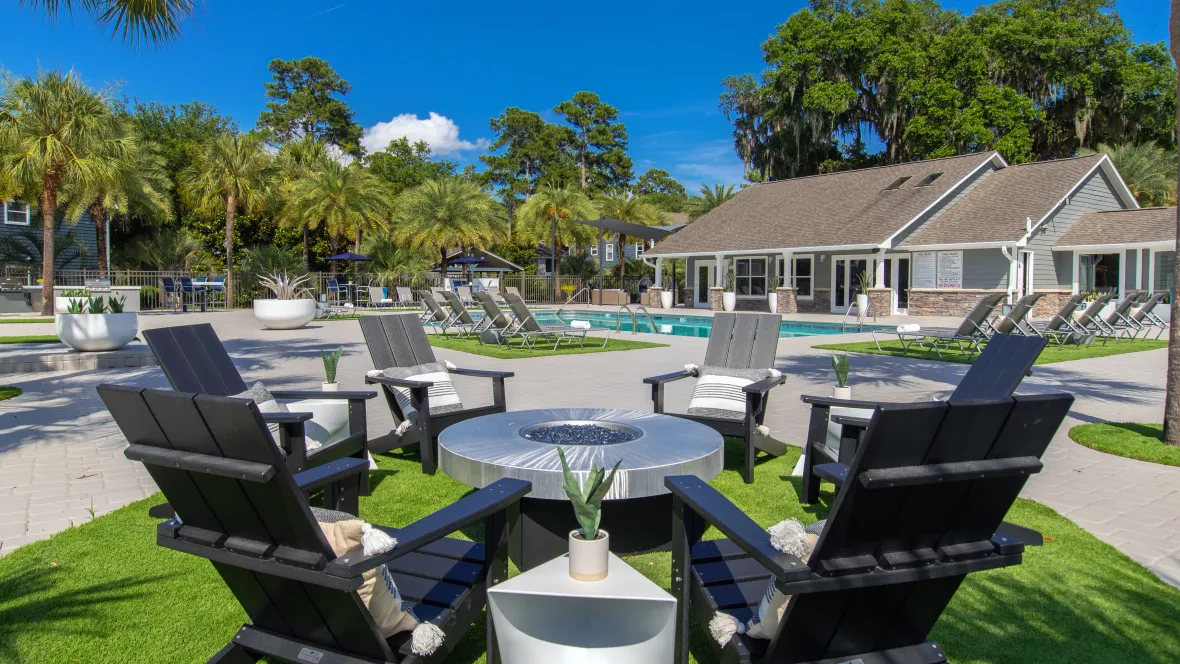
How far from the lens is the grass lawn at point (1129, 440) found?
17.5ft

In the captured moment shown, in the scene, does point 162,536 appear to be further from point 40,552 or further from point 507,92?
point 507,92

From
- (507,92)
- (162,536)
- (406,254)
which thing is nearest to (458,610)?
(162,536)

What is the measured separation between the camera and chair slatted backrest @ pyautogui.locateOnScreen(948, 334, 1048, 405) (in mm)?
3426

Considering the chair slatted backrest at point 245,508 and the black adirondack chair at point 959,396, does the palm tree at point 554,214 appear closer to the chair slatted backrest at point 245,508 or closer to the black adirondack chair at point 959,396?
the black adirondack chair at point 959,396

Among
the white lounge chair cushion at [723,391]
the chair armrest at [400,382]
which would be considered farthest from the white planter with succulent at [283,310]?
the white lounge chair cushion at [723,391]

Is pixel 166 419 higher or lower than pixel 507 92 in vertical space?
lower

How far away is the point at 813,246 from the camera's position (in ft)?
79.9

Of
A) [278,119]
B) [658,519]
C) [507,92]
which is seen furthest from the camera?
[507,92]

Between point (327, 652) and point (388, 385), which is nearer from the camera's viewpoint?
point (327, 652)

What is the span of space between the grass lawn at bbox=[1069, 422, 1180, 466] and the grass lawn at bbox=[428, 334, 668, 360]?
7625 millimetres

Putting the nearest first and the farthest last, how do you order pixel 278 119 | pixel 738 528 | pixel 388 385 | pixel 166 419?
1. pixel 166 419
2. pixel 738 528
3. pixel 388 385
4. pixel 278 119

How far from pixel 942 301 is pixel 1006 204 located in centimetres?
425

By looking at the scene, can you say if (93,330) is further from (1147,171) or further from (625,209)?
(1147,171)

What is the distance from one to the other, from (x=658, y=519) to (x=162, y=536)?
2037 millimetres
